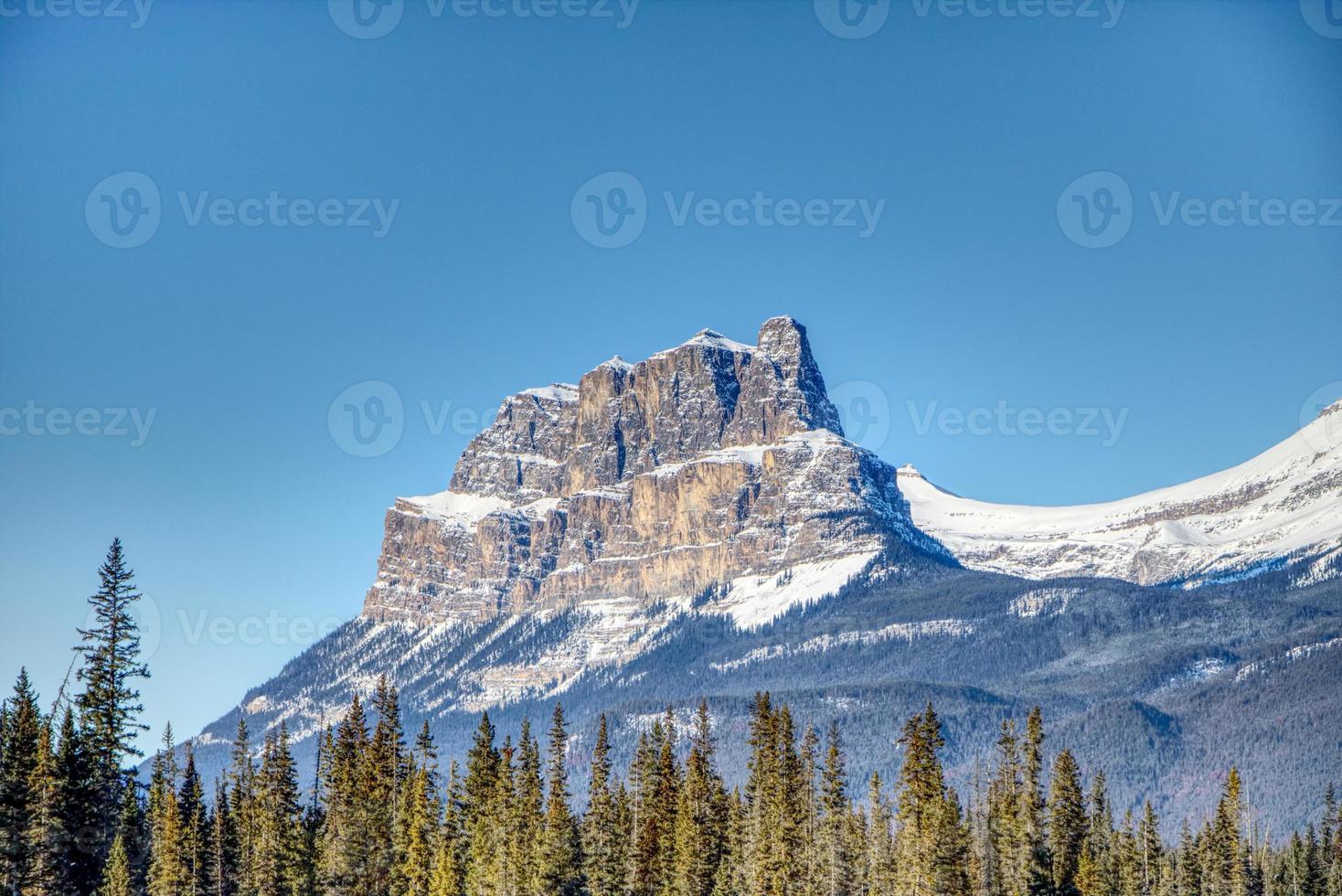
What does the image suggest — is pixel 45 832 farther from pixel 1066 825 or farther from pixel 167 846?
pixel 1066 825

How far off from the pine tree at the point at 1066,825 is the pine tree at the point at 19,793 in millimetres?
67106

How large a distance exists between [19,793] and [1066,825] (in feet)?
233

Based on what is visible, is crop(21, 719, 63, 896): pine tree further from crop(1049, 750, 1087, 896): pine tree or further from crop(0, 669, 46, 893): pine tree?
crop(1049, 750, 1087, 896): pine tree

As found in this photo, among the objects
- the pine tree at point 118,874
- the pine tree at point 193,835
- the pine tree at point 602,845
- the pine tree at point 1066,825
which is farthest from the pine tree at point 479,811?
the pine tree at point 1066,825

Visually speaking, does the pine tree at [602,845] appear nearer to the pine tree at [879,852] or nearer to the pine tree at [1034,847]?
the pine tree at [879,852]

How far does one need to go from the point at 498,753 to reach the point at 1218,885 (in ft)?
190

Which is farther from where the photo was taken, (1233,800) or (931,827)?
(1233,800)

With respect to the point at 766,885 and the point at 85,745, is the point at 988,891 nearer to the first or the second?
the point at 766,885

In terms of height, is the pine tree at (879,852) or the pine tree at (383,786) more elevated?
the pine tree at (383,786)

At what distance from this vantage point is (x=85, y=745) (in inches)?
2729

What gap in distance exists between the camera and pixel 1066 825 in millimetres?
119250

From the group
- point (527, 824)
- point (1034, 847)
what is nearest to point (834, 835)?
point (1034, 847)

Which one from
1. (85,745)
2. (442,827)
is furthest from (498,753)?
(85,745)

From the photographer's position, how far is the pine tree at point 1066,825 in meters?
117
